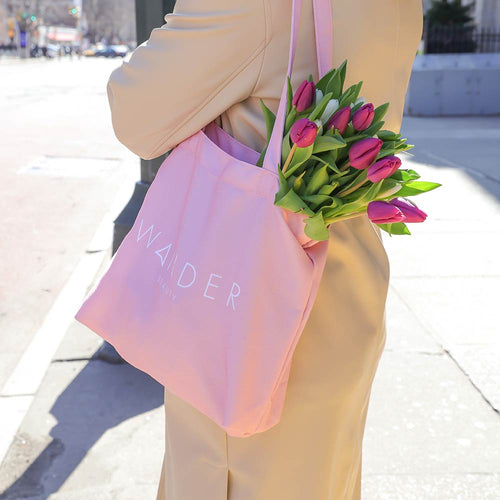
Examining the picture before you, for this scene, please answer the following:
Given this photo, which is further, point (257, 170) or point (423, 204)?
point (423, 204)

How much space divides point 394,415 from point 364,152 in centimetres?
236

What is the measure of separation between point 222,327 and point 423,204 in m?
6.54

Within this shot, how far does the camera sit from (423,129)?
1422 cm

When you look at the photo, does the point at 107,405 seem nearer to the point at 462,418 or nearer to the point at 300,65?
the point at 462,418

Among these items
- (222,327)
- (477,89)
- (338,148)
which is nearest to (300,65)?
(338,148)

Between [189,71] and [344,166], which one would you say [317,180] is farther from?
[189,71]

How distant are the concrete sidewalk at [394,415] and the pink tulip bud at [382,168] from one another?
6.21 feet

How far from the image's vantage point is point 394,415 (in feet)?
11.2

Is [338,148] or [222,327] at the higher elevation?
[338,148]

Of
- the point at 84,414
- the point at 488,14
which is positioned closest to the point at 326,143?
the point at 84,414

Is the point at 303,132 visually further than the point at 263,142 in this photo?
No

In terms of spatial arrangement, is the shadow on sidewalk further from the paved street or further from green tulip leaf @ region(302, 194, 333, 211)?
green tulip leaf @ region(302, 194, 333, 211)

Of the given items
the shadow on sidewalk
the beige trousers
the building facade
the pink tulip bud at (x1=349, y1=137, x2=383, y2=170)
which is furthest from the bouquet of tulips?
the building facade

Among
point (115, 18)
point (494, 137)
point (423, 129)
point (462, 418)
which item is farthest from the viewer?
point (115, 18)
